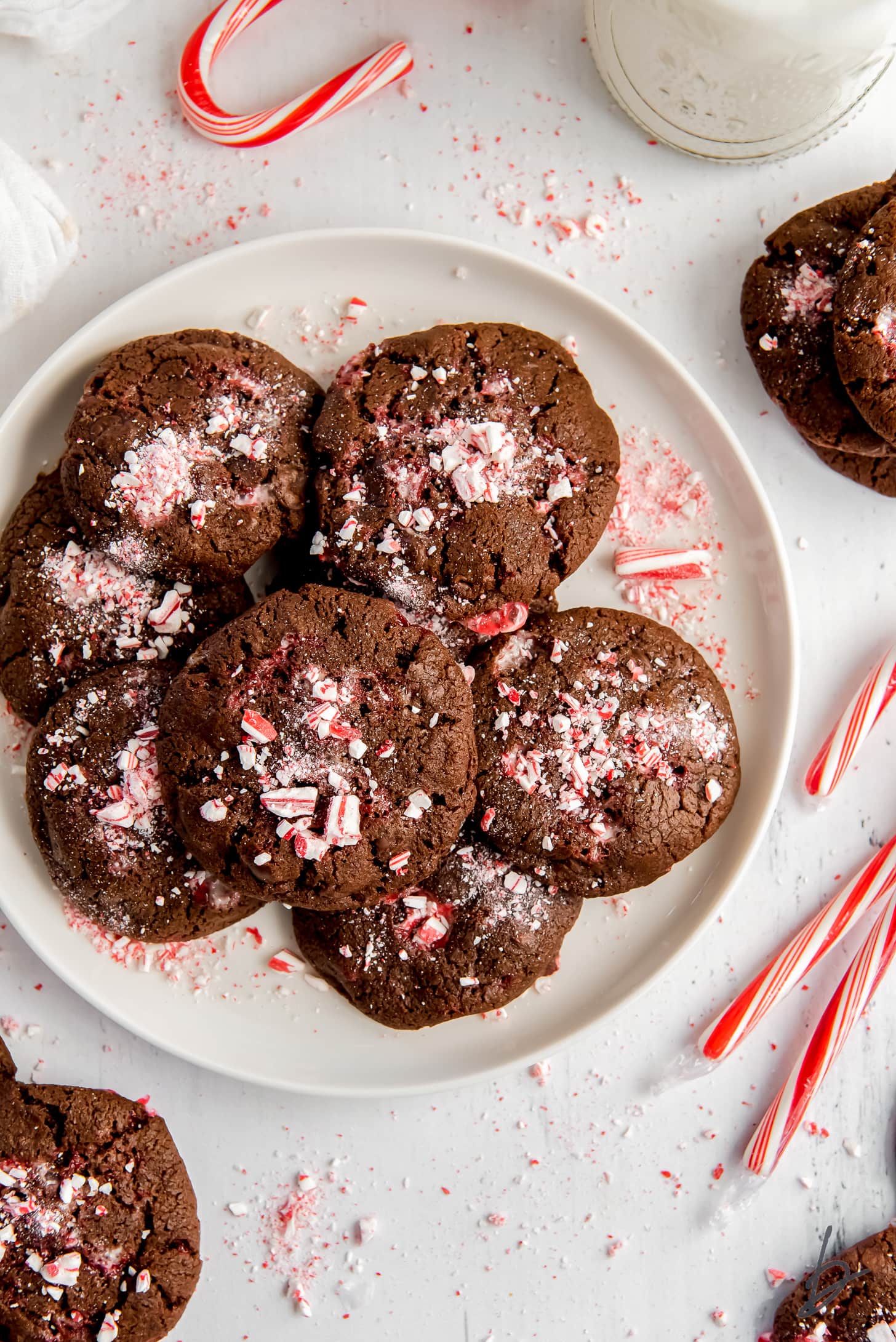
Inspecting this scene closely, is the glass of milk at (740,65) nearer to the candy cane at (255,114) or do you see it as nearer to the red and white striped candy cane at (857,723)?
the candy cane at (255,114)

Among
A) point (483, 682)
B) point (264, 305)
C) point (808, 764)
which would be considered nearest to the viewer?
point (483, 682)

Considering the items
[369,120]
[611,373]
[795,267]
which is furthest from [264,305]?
[795,267]

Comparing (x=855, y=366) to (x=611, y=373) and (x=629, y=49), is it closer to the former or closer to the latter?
(x=611, y=373)

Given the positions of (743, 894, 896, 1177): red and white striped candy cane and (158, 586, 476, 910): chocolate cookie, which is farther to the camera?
(743, 894, 896, 1177): red and white striped candy cane

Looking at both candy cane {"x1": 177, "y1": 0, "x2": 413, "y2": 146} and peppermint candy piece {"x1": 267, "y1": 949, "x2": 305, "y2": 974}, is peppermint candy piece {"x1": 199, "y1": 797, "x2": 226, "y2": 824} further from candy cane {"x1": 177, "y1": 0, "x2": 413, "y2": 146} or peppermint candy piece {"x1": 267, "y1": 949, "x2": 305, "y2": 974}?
candy cane {"x1": 177, "y1": 0, "x2": 413, "y2": 146}

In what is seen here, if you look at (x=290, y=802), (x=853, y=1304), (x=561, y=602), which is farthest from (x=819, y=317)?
(x=853, y=1304)

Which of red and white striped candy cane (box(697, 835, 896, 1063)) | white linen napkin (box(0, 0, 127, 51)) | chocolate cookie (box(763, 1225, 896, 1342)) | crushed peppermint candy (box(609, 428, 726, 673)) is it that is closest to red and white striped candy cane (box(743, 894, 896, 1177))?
red and white striped candy cane (box(697, 835, 896, 1063))

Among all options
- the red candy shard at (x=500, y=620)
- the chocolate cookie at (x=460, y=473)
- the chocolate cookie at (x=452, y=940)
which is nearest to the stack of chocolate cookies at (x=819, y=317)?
the chocolate cookie at (x=460, y=473)
